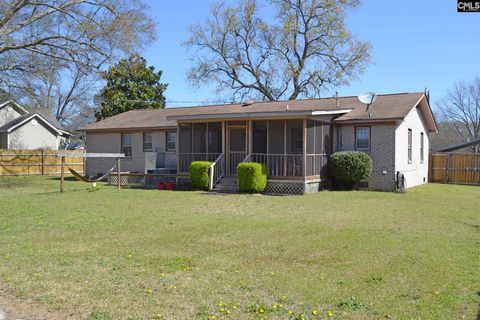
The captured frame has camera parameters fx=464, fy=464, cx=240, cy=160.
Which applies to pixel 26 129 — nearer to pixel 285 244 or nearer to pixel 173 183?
pixel 173 183

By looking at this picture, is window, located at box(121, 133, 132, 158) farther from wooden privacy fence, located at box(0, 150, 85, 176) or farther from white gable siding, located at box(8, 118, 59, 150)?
white gable siding, located at box(8, 118, 59, 150)

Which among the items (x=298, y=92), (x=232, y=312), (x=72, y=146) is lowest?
(x=232, y=312)

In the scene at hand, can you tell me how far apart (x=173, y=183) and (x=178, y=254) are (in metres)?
13.1

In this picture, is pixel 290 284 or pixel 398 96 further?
pixel 398 96

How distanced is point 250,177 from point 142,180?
7.40 metres

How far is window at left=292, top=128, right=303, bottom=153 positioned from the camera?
64.8ft

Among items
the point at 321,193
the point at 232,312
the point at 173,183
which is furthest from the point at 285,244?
the point at 173,183

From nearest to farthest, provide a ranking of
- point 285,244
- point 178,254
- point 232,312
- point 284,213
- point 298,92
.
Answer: point 232,312
point 178,254
point 285,244
point 284,213
point 298,92

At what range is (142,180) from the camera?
2270 centimetres

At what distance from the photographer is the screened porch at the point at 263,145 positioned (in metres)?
18.3

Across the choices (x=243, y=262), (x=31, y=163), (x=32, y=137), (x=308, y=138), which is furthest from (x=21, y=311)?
(x=32, y=137)

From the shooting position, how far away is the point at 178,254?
24.5ft

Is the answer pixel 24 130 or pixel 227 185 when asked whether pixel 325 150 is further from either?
pixel 24 130

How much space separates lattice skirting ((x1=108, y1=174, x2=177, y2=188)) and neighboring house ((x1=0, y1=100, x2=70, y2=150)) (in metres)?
16.1
